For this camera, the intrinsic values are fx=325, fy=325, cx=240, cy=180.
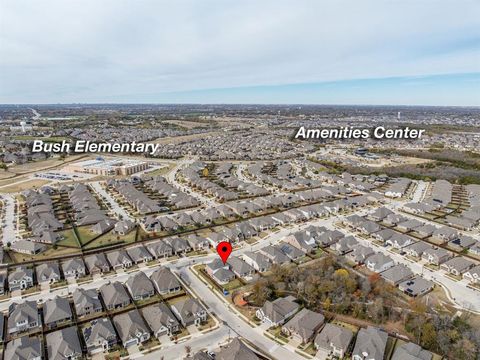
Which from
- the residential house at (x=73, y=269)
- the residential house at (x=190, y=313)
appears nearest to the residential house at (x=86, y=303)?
the residential house at (x=73, y=269)

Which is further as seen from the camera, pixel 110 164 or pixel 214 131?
pixel 214 131

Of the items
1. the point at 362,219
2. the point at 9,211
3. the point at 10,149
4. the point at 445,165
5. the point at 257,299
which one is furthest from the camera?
the point at 10,149

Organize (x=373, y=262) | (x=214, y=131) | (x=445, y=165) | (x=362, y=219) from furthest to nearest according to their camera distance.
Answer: (x=214, y=131) → (x=445, y=165) → (x=362, y=219) → (x=373, y=262)

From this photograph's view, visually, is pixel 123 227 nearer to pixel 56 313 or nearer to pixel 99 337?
pixel 56 313

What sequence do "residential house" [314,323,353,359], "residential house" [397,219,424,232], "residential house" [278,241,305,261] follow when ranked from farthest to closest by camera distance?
"residential house" [397,219,424,232] → "residential house" [278,241,305,261] → "residential house" [314,323,353,359]

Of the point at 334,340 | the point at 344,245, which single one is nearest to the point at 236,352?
the point at 334,340

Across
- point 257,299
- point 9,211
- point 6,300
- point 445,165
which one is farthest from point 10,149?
point 445,165

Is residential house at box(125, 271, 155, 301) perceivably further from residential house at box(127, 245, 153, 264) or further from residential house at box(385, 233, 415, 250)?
residential house at box(385, 233, 415, 250)

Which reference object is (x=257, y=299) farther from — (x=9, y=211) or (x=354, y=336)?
(x=9, y=211)

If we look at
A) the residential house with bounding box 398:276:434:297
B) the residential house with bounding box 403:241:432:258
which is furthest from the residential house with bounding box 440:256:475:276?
the residential house with bounding box 398:276:434:297
